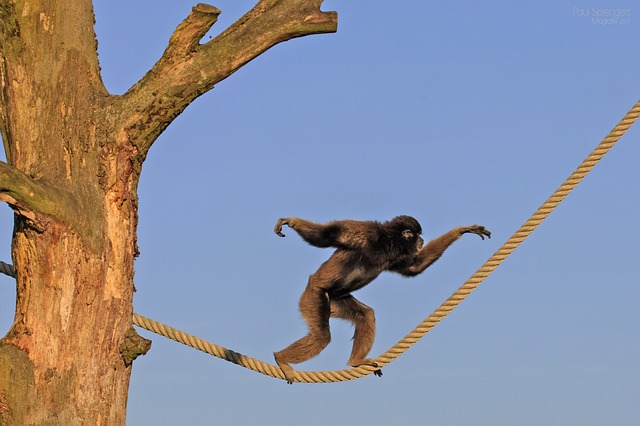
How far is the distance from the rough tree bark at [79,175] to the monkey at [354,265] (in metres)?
3.21

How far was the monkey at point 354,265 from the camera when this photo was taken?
9688 millimetres

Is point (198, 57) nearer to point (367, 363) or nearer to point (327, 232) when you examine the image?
point (327, 232)

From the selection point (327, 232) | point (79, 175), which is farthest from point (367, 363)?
point (79, 175)

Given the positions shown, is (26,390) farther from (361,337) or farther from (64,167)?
(361,337)

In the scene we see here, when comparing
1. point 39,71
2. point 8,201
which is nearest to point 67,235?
point 8,201

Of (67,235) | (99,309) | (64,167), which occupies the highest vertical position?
(64,167)

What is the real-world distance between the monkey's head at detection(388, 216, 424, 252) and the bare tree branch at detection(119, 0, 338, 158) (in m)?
4.46

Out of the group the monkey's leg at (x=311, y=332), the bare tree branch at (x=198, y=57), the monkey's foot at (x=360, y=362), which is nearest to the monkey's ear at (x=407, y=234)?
the monkey's leg at (x=311, y=332)

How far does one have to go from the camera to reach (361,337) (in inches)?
397

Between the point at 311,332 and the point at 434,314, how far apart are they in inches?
96.7

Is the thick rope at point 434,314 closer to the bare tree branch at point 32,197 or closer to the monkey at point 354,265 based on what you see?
the monkey at point 354,265

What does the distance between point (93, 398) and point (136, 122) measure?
2057mm

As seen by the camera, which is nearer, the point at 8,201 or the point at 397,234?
the point at 8,201

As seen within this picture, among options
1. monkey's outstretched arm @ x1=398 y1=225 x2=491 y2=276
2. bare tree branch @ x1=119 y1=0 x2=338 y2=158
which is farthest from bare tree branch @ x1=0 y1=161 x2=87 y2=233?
monkey's outstretched arm @ x1=398 y1=225 x2=491 y2=276
